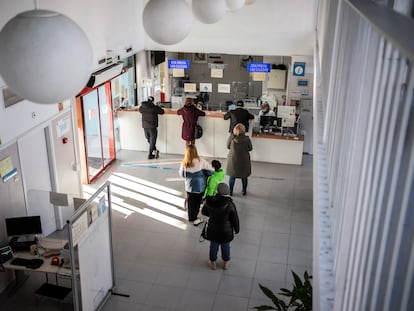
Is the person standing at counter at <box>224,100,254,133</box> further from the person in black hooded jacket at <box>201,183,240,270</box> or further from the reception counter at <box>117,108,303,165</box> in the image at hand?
the person in black hooded jacket at <box>201,183,240,270</box>

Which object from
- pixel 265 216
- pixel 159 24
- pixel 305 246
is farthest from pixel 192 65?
pixel 159 24

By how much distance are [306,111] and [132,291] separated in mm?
6788

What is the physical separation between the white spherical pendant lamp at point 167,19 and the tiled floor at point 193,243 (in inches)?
147

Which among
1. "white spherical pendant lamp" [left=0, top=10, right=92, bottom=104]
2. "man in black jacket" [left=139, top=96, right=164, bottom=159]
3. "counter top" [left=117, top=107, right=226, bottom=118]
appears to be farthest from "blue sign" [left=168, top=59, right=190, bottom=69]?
"white spherical pendant lamp" [left=0, top=10, right=92, bottom=104]

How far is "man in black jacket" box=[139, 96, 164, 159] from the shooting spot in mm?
10680

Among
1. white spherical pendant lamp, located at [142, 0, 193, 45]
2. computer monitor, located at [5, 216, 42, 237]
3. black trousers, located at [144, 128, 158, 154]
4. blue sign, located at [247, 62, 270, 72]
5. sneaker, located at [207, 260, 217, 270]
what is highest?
white spherical pendant lamp, located at [142, 0, 193, 45]

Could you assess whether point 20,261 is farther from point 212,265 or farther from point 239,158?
point 239,158

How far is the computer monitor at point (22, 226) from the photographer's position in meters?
6.16

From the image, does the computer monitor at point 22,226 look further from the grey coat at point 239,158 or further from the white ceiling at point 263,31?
the white ceiling at point 263,31

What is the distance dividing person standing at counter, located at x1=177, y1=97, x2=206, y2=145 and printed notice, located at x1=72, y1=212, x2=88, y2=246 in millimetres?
5610

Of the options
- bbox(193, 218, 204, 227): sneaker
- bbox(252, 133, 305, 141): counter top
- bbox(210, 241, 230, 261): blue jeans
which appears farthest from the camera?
bbox(252, 133, 305, 141): counter top

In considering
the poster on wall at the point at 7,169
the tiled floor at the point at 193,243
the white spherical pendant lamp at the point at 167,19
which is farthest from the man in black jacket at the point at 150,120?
the white spherical pendant lamp at the point at 167,19

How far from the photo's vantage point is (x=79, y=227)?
5.11 meters

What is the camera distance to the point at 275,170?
10.6 meters
